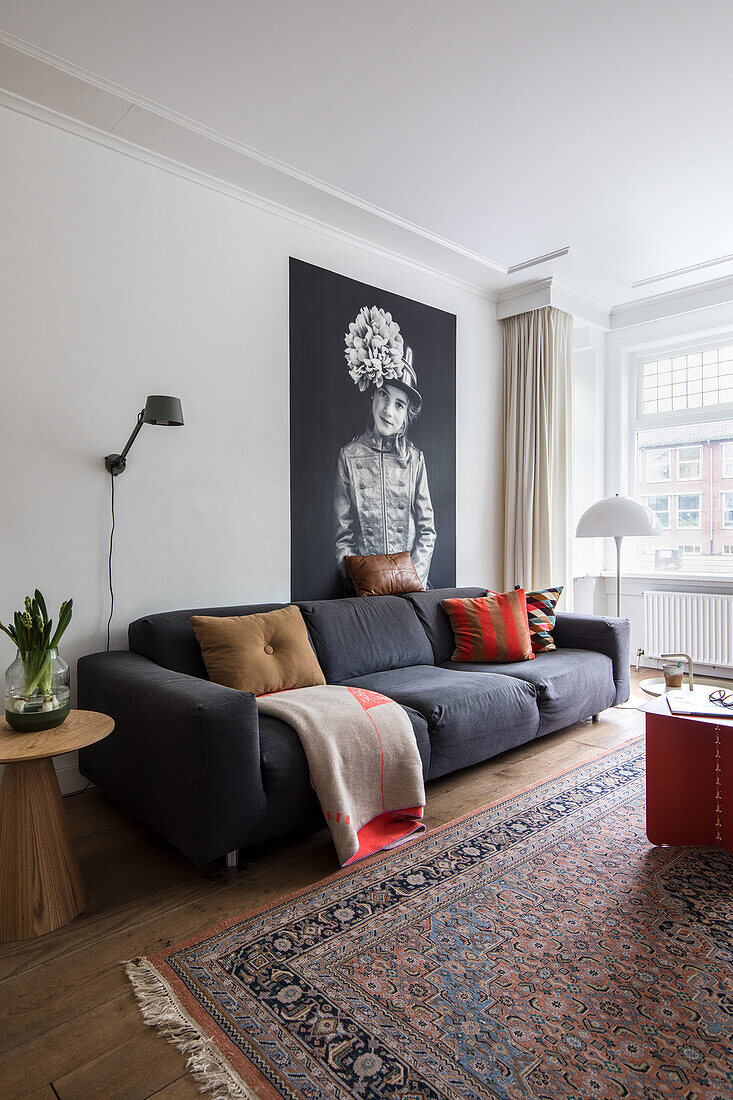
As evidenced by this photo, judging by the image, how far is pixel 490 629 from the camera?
3.62 metres

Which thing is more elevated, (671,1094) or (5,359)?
(5,359)

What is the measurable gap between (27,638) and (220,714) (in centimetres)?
59

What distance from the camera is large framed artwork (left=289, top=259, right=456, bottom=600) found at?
360 centimetres

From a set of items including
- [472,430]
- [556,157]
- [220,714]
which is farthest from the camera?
[472,430]

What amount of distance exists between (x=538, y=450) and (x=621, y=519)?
1.14 meters

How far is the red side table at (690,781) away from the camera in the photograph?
85.5 inches

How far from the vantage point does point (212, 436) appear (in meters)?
3.22

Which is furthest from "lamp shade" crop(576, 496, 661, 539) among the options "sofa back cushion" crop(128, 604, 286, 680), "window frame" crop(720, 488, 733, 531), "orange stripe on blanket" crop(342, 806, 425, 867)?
"sofa back cushion" crop(128, 604, 286, 680)

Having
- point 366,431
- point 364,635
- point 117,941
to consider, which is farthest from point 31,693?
point 366,431

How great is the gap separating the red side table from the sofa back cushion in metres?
1.68

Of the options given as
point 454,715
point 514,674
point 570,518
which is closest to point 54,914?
point 454,715

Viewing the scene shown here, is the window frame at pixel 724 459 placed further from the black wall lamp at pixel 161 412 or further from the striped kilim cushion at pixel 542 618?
the black wall lamp at pixel 161 412

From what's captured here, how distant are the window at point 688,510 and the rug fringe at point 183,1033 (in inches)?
182

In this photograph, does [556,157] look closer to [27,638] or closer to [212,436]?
[212,436]
